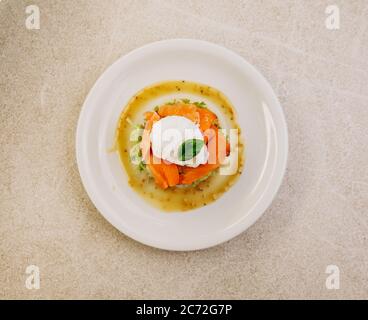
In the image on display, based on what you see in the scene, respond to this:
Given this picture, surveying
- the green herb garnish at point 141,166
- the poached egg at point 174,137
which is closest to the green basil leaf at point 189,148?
the poached egg at point 174,137

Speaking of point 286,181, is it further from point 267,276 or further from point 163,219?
point 163,219

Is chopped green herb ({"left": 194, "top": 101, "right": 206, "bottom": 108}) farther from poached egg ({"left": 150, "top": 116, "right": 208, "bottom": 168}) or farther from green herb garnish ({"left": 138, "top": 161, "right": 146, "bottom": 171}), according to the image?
green herb garnish ({"left": 138, "top": 161, "right": 146, "bottom": 171})

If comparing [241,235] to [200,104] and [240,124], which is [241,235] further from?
[200,104]

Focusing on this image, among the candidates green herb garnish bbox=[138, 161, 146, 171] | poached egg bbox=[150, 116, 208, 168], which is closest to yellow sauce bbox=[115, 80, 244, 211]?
green herb garnish bbox=[138, 161, 146, 171]

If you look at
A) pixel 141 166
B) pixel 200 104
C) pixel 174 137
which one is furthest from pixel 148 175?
pixel 200 104

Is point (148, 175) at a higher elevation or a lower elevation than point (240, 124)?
lower
